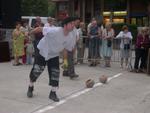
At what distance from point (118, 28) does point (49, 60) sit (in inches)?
781

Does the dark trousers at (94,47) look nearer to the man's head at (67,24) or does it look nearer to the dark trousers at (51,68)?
the dark trousers at (51,68)

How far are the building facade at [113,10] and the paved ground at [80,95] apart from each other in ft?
62.1

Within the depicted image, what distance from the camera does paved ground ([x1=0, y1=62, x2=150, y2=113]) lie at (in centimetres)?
837

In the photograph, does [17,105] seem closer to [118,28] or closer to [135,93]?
[135,93]

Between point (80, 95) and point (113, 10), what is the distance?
2502cm

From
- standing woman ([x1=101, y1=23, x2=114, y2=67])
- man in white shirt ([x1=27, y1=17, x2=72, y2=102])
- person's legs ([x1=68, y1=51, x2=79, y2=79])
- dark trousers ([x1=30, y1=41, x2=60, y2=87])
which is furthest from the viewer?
standing woman ([x1=101, y1=23, x2=114, y2=67])

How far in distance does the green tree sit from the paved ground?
1672 inches

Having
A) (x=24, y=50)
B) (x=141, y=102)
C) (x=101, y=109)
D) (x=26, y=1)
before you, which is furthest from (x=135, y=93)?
(x=26, y=1)

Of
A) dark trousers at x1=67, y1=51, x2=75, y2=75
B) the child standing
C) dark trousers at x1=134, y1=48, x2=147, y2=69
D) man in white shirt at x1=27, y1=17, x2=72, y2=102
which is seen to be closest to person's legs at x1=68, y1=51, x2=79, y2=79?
dark trousers at x1=67, y1=51, x2=75, y2=75

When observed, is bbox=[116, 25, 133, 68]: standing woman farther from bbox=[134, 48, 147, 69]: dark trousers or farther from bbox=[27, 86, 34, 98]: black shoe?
bbox=[27, 86, 34, 98]: black shoe

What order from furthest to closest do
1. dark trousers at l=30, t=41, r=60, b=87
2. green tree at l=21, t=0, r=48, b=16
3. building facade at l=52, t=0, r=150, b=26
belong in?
green tree at l=21, t=0, r=48, b=16, building facade at l=52, t=0, r=150, b=26, dark trousers at l=30, t=41, r=60, b=87

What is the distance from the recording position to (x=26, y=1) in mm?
55719

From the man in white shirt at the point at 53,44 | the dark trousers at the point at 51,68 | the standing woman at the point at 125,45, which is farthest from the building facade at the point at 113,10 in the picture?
the man in white shirt at the point at 53,44

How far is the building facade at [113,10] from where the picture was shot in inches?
1273
